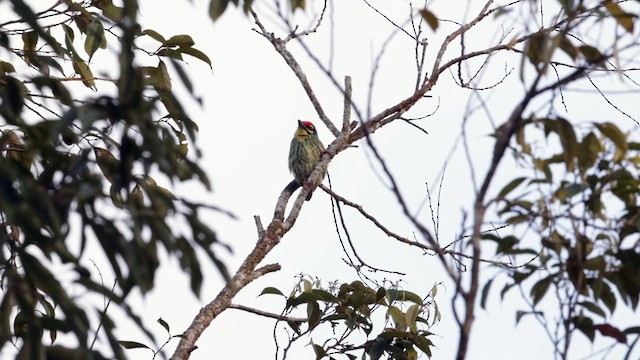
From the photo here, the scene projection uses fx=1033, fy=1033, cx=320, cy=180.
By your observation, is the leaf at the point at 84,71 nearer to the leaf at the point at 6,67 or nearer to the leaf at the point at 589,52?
the leaf at the point at 6,67

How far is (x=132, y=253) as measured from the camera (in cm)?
225

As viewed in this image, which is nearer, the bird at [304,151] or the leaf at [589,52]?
the leaf at [589,52]

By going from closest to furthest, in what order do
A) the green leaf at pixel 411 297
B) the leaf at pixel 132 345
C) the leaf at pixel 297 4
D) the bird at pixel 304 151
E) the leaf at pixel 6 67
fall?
the leaf at pixel 297 4, the leaf at pixel 6 67, the leaf at pixel 132 345, the green leaf at pixel 411 297, the bird at pixel 304 151

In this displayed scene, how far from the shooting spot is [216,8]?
2654mm

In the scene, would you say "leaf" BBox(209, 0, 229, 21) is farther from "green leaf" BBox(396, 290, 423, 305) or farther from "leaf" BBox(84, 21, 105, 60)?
"green leaf" BBox(396, 290, 423, 305)

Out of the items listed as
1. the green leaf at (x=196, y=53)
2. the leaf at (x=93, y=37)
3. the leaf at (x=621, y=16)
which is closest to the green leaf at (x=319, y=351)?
the green leaf at (x=196, y=53)

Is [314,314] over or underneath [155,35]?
underneath

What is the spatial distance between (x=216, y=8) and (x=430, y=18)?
1.96 feet

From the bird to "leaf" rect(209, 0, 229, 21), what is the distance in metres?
4.56

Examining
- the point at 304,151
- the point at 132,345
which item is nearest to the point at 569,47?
the point at 132,345

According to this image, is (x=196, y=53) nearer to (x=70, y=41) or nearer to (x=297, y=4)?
(x=70, y=41)

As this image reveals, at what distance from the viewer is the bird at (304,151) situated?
748 centimetres

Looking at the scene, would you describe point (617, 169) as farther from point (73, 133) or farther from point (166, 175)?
point (73, 133)

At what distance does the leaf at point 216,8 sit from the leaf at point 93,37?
124 centimetres
